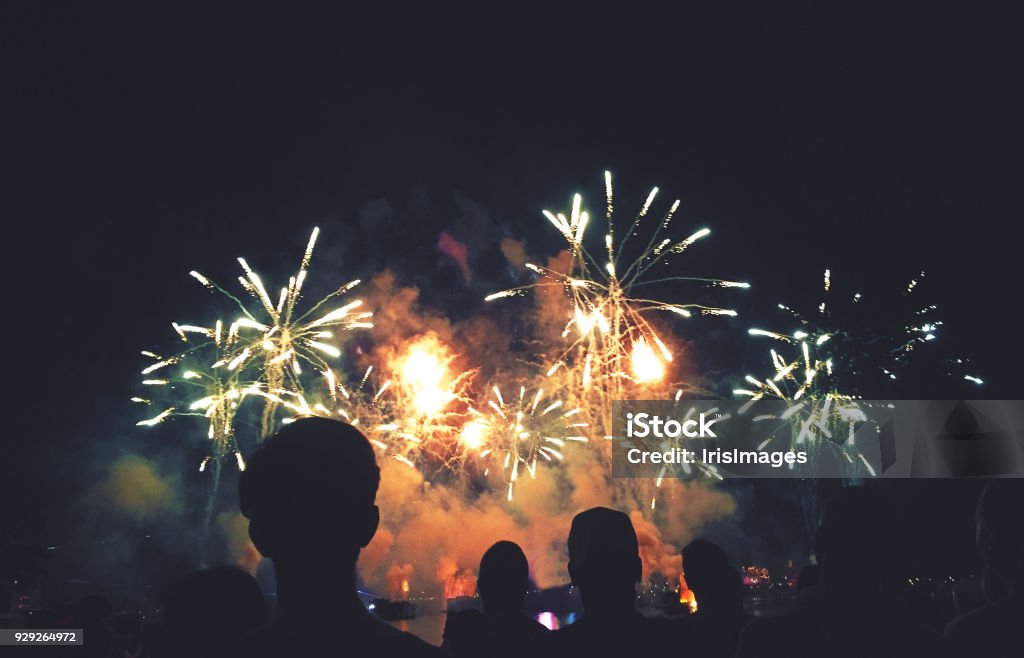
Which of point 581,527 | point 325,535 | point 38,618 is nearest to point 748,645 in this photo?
point 581,527

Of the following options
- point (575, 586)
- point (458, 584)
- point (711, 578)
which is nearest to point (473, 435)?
point (458, 584)

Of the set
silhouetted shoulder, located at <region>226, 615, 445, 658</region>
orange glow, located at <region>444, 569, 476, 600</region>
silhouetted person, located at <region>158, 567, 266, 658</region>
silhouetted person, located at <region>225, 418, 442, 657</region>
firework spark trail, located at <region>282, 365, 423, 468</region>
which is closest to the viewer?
silhouetted shoulder, located at <region>226, 615, 445, 658</region>

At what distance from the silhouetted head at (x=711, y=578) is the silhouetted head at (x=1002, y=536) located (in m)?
1.43

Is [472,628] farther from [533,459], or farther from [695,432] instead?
[695,432]

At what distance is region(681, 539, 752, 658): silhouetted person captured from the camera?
4066 mm

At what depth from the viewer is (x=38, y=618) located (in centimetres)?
633

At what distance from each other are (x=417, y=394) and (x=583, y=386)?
9449mm

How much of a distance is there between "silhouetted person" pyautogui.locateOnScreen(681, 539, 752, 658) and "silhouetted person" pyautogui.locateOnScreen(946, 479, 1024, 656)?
110 centimetres

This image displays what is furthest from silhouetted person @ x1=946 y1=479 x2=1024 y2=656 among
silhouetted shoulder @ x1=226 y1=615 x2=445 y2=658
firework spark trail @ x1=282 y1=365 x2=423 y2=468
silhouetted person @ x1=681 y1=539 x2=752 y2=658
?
firework spark trail @ x1=282 y1=365 x2=423 y2=468

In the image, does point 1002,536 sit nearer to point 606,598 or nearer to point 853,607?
point 853,607

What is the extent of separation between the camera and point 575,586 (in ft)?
11.5

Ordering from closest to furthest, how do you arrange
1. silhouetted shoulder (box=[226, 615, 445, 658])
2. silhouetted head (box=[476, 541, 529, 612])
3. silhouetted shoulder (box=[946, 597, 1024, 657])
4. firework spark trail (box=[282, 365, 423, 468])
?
silhouetted shoulder (box=[226, 615, 445, 658]), silhouetted shoulder (box=[946, 597, 1024, 657]), silhouetted head (box=[476, 541, 529, 612]), firework spark trail (box=[282, 365, 423, 468])

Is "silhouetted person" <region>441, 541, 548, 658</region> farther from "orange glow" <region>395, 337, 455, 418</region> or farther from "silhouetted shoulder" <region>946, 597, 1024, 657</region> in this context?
"orange glow" <region>395, 337, 455, 418</region>

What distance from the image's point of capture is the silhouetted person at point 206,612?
10.5ft
